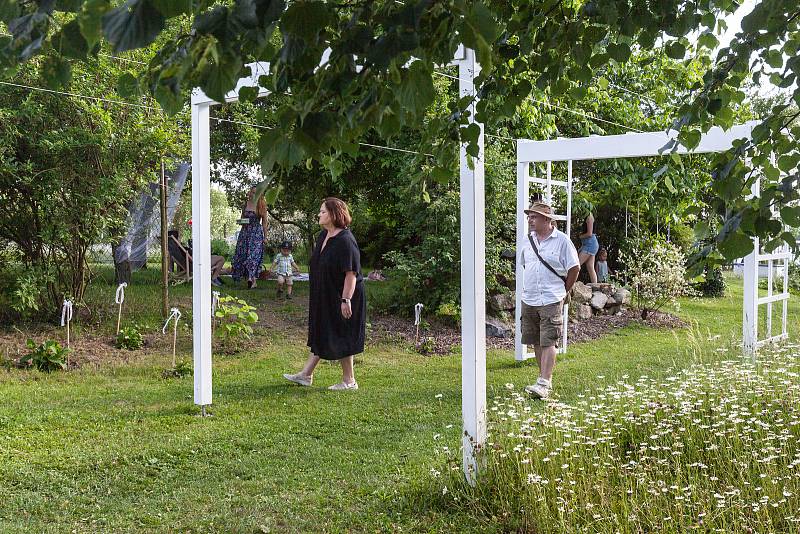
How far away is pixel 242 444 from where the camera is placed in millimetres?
4973

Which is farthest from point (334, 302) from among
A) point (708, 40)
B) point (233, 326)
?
point (708, 40)

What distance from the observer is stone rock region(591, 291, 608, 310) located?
A: 12477 millimetres

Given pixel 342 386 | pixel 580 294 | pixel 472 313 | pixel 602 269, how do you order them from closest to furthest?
pixel 472 313, pixel 342 386, pixel 580 294, pixel 602 269

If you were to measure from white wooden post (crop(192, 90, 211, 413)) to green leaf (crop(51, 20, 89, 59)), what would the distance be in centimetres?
380

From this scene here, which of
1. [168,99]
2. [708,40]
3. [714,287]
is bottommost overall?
[714,287]

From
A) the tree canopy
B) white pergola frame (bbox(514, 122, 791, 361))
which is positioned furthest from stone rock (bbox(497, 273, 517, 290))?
the tree canopy

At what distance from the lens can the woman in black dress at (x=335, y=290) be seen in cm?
650

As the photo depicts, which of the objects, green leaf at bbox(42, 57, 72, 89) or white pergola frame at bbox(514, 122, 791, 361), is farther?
white pergola frame at bbox(514, 122, 791, 361)

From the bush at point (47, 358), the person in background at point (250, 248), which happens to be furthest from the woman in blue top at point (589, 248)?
the bush at point (47, 358)

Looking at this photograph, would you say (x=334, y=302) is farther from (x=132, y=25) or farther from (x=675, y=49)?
(x=132, y=25)

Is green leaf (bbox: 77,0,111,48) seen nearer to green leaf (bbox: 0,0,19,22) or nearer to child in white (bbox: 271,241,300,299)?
green leaf (bbox: 0,0,19,22)

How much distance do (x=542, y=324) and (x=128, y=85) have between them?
5134mm

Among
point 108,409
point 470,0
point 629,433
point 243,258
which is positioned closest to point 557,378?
point 629,433

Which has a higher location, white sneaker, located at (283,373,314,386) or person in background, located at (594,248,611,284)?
person in background, located at (594,248,611,284)
